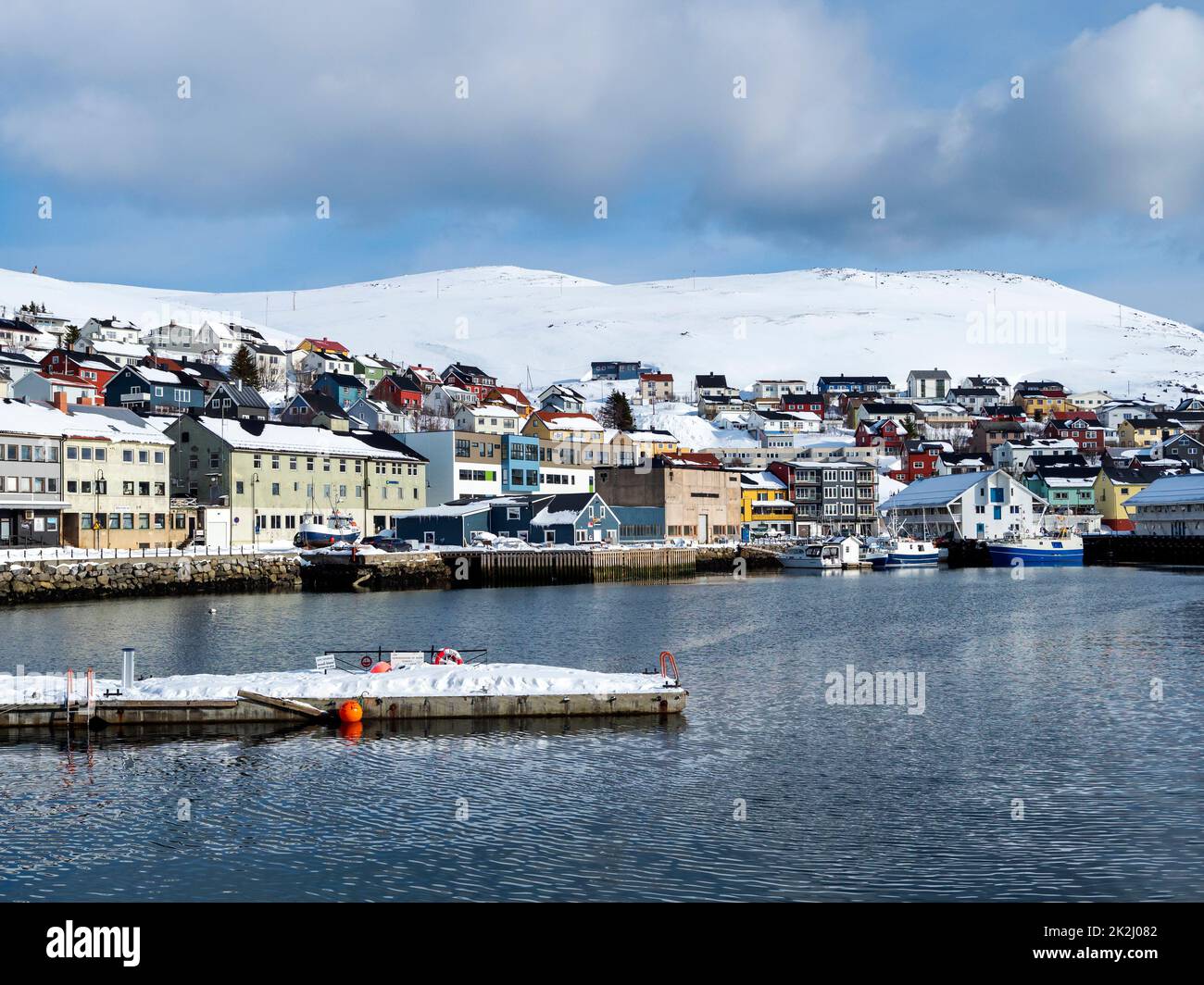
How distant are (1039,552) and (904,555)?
14.4 meters

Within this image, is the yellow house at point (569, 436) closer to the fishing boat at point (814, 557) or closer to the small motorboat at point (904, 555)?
the fishing boat at point (814, 557)

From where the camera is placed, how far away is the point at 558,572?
9481 cm

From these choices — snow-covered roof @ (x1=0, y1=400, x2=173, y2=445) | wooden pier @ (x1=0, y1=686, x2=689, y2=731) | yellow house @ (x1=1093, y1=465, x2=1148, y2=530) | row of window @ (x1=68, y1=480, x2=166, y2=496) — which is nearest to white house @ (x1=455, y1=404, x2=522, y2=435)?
snow-covered roof @ (x1=0, y1=400, x2=173, y2=445)

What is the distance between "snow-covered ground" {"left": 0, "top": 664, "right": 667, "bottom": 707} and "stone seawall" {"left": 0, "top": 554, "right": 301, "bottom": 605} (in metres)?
41.1

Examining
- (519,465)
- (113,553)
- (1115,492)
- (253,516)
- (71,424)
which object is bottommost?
(113,553)

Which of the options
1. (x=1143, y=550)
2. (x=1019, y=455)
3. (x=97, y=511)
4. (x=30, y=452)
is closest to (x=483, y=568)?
(x=97, y=511)

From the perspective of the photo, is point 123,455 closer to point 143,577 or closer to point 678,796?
point 143,577

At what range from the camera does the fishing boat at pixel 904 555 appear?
124250 mm

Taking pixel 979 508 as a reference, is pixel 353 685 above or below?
below

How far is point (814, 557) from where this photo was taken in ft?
396

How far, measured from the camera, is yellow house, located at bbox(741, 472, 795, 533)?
15400 centimetres
